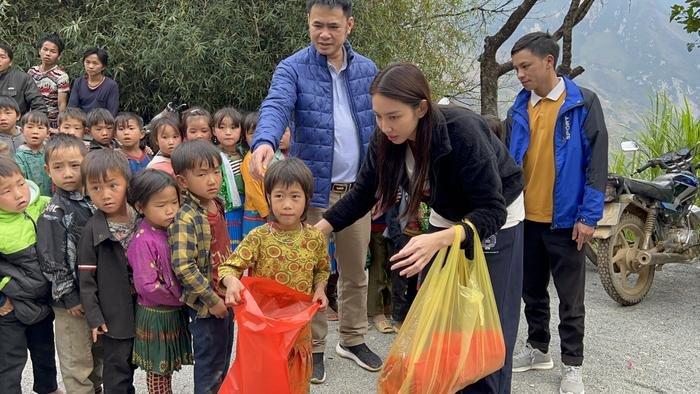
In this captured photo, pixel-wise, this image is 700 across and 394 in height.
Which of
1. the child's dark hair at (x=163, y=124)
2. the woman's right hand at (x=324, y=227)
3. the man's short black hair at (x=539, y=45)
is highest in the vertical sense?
the man's short black hair at (x=539, y=45)

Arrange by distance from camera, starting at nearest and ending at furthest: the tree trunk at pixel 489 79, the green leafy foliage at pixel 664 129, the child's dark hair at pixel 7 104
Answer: the child's dark hair at pixel 7 104
the green leafy foliage at pixel 664 129
the tree trunk at pixel 489 79

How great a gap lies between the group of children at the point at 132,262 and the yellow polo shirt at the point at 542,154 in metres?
1.26

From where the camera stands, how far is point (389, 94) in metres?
2.08

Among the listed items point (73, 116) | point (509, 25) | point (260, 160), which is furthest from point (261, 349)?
point (509, 25)

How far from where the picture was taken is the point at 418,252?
6.70 feet

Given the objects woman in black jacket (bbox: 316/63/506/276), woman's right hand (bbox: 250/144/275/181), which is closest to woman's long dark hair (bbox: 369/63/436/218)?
woman in black jacket (bbox: 316/63/506/276)

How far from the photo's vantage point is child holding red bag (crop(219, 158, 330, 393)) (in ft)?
8.23

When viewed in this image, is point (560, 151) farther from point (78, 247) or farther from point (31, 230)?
point (31, 230)

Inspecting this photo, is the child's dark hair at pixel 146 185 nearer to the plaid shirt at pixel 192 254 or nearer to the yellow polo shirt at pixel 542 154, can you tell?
the plaid shirt at pixel 192 254

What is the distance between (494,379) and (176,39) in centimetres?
457

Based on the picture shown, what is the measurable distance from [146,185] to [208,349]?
2.48ft

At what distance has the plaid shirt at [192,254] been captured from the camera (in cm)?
246

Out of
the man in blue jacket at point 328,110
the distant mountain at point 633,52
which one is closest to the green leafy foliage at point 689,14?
the man in blue jacket at point 328,110

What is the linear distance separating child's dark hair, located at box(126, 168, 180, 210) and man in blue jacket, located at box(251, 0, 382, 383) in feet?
2.37
